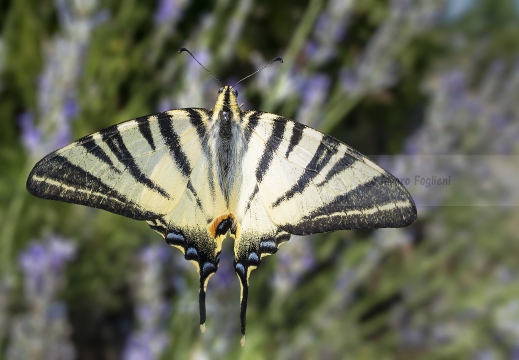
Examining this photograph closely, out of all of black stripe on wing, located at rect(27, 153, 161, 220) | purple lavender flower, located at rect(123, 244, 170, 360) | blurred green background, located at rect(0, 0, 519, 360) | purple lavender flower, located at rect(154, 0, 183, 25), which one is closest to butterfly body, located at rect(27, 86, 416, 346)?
black stripe on wing, located at rect(27, 153, 161, 220)

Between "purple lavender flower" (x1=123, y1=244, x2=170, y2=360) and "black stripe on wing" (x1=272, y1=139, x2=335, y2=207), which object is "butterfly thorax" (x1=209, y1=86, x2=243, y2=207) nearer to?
"black stripe on wing" (x1=272, y1=139, x2=335, y2=207)

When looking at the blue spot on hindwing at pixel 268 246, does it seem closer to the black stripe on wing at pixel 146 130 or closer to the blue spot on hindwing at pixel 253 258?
the blue spot on hindwing at pixel 253 258

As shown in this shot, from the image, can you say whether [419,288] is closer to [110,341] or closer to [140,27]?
[110,341]

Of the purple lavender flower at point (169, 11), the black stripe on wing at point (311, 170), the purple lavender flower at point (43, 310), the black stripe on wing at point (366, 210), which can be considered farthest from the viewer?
the purple lavender flower at point (169, 11)

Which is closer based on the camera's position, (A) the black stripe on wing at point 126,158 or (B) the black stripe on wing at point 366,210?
(B) the black stripe on wing at point 366,210

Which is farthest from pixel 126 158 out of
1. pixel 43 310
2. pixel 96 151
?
pixel 43 310

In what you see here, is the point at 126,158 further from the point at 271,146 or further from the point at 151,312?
the point at 151,312

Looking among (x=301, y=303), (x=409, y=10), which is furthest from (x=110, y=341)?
(x=409, y=10)

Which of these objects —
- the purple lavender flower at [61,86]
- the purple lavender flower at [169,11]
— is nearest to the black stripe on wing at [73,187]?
the purple lavender flower at [61,86]
